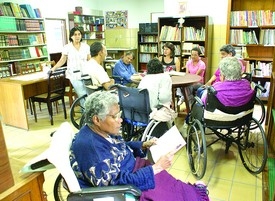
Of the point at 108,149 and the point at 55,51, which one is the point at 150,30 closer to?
the point at 55,51

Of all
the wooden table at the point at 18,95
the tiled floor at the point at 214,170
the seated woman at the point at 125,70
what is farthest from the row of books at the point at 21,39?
the seated woman at the point at 125,70

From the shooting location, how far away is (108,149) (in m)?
1.24

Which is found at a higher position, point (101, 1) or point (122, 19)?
Result: point (101, 1)

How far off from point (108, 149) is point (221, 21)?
13.8 feet

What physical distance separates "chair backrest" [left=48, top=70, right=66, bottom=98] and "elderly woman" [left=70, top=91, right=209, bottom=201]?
2.45 m

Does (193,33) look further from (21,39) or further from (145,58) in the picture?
(21,39)

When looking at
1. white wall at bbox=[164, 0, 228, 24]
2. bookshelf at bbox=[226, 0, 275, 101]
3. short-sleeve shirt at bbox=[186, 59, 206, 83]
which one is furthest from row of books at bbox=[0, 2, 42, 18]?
bookshelf at bbox=[226, 0, 275, 101]

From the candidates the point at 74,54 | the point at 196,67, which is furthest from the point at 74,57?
the point at 196,67

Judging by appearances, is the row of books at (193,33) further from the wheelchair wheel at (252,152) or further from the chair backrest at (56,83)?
the chair backrest at (56,83)

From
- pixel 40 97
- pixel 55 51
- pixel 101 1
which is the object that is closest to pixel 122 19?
pixel 101 1

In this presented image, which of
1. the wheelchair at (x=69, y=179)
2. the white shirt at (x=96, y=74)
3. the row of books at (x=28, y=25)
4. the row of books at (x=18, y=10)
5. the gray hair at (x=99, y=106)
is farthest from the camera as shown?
the row of books at (x=28, y=25)

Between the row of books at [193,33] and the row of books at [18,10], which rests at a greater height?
the row of books at [18,10]

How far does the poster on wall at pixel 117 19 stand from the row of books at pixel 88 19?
23 cm

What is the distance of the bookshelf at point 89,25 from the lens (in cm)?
680
